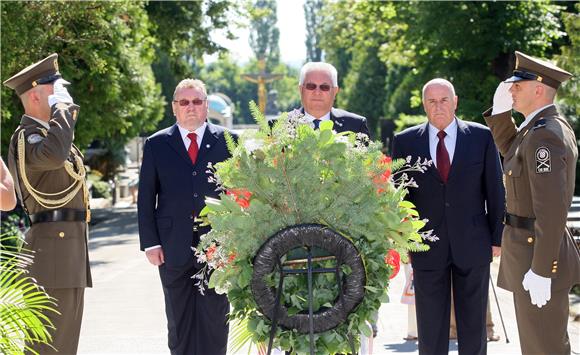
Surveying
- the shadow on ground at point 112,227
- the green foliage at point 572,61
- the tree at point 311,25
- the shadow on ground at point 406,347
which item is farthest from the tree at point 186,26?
the tree at point 311,25

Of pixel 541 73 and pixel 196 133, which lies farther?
pixel 196 133

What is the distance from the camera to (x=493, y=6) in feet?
81.3

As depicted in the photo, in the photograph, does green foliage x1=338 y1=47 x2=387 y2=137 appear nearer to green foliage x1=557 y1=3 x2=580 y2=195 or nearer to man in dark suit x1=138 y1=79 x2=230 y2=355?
green foliage x1=557 y1=3 x2=580 y2=195

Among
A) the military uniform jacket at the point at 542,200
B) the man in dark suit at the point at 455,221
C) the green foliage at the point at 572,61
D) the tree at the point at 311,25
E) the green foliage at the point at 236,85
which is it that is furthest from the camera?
the green foliage at the point at 236,85

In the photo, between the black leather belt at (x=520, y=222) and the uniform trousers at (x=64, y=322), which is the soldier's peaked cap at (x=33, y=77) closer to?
the uniform trousers at (x=64, y=322)

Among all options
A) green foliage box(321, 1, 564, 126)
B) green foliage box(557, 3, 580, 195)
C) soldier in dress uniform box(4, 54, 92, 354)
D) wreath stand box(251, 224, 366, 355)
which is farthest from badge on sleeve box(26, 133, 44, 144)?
green foliage box(321, 1, 564, 126)

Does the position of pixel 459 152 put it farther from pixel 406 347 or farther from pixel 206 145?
pixel 406 347

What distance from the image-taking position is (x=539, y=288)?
5.95 m

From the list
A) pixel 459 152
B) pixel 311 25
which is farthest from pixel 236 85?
pixel 459 152

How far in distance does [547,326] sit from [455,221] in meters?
1.24

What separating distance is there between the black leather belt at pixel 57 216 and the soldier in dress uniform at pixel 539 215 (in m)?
2.79

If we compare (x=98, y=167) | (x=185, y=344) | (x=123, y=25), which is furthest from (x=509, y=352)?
(x=98, y=167)

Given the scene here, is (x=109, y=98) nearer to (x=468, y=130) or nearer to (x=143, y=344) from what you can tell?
(x=143, y=344)

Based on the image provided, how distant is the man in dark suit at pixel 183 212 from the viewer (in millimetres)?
7074
